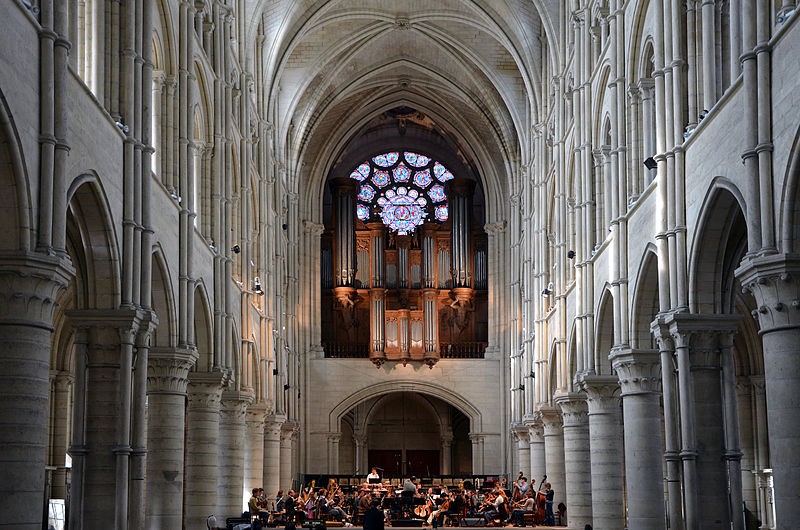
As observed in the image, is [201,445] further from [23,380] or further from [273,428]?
[23,380]

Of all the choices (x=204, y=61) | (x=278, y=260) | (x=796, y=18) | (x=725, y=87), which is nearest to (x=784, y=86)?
(x=796, y=18)

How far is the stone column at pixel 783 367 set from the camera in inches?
619

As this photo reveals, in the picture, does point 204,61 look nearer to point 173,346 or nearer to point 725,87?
point 173,346

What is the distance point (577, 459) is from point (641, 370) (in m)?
10.1

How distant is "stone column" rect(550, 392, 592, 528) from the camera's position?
116ft

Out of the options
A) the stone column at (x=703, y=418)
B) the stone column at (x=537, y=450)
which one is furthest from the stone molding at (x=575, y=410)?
the stone column at (x=703, y=418)

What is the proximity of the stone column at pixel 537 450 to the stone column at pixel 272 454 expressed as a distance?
10.1 meters

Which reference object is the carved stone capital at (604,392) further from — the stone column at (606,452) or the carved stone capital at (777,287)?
the carved stone capital at (777,287)

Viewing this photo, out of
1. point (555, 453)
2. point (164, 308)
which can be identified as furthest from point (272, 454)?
point (164, 308)

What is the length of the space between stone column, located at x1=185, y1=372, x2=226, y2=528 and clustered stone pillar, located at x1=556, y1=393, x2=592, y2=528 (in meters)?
11.0

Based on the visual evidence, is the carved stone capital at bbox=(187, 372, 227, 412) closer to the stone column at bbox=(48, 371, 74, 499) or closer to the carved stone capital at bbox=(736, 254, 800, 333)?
the stone column at bbox=(48, 371, 74, 499)

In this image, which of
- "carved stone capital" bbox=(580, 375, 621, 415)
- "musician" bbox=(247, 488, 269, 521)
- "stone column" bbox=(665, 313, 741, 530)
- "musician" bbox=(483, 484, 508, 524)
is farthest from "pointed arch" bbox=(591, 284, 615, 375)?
"musician" bbox=(247, 488, 269, 521)

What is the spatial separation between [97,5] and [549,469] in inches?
1039

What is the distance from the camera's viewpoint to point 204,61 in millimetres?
30578
